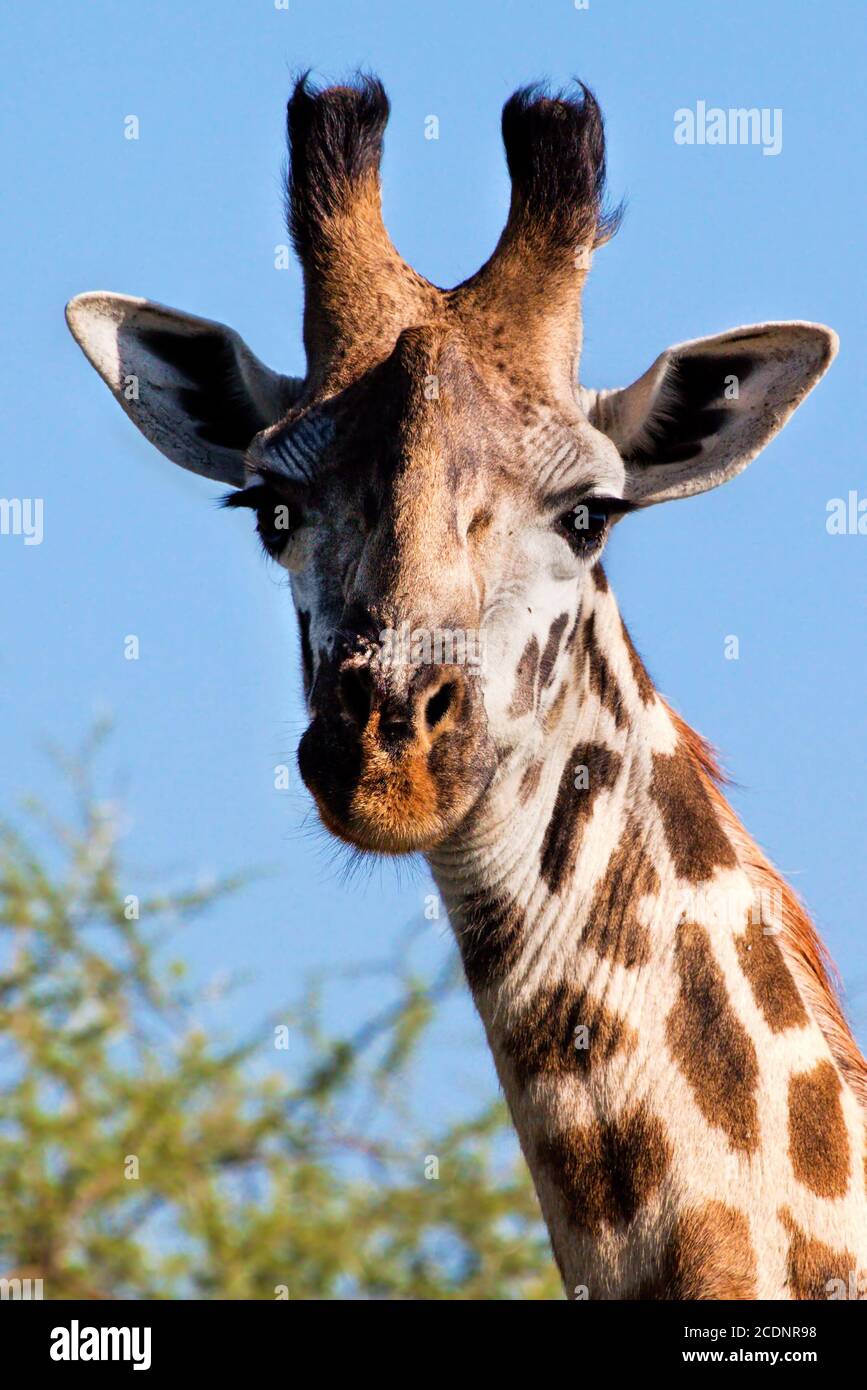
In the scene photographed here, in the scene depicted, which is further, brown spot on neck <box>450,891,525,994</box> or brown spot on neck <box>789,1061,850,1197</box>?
brown spot on neck <box>450,891,525,994</box>

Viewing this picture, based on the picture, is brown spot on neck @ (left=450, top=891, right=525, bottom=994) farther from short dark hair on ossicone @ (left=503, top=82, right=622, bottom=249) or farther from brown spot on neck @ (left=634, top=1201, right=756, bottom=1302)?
short dark hair on ossicone @ (left=503, top=82, right=622, bottom=249)

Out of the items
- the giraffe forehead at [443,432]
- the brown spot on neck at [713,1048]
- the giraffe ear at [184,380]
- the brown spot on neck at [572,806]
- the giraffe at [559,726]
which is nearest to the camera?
the giraffe at [559,726]

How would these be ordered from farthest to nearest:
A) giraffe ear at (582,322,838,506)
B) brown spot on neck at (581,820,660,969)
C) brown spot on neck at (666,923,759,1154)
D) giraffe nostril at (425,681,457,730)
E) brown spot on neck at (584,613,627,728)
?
giraffe ear at (582,322,838,506), brown spot on neck at (584,613,627,728), brown spot on neck at (581,820,660,969), brown spot on neck at (666,923,759,1154), giraffe nostril at (425,681,457,730)

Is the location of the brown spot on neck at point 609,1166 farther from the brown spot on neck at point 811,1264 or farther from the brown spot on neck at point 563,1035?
the brown spot on neck at point 811,1264

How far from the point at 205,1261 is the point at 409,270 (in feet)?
27.0

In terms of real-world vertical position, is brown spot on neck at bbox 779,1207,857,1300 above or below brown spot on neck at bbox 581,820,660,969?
below

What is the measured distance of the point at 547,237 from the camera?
25.7 feet

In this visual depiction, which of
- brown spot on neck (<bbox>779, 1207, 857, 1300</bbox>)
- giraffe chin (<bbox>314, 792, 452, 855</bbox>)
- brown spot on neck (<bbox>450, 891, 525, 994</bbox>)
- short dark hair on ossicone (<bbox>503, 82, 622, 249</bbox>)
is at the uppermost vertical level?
short dark hair on ossicone (<bbox>503, 82, 622, 249</bbox>)

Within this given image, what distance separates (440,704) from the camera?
6.48 metres

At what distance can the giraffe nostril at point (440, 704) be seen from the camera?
644cm

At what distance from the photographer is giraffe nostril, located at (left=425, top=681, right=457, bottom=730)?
6442 mm

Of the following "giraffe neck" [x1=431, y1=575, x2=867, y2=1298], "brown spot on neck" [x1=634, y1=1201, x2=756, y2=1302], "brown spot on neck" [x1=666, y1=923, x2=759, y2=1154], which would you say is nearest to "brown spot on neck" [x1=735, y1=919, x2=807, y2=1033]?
"giraffe neck" [x1=431, y1=575, x2=867, y2=1298]

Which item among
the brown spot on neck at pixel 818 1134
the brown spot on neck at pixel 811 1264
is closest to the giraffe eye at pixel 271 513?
the brown spot on neck at pixel 818 1134

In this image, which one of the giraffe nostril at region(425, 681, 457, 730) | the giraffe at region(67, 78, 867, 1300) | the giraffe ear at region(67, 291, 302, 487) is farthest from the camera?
the giraffe ear at region(67, 291, 302, 487)
